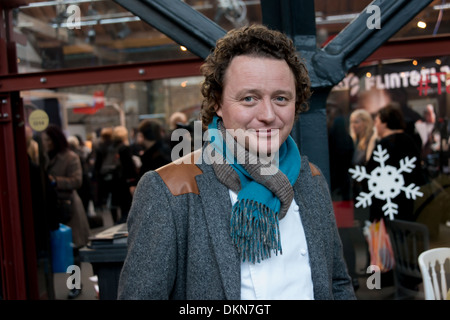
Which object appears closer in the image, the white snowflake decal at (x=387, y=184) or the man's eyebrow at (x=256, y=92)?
the man's eyebrow at (x=256, y=92)

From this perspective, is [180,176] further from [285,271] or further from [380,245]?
[380,245]

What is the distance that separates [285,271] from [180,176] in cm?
46

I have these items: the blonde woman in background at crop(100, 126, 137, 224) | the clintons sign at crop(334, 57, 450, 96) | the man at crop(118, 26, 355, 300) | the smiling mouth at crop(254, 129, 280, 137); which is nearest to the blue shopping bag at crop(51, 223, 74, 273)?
the blonde woman in background at crop(100, 126, 137, 224)

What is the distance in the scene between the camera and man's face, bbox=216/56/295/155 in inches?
57.1

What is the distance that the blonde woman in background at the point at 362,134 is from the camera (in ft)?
14.9

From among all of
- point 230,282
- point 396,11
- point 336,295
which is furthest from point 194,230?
point 396,11

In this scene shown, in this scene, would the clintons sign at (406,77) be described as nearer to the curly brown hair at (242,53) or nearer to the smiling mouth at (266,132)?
the curly brown hair at (242,53)

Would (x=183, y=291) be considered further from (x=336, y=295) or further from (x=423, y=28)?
(x=423, y=28)

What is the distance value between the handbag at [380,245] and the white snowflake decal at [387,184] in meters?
0.17

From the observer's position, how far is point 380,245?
4566mm

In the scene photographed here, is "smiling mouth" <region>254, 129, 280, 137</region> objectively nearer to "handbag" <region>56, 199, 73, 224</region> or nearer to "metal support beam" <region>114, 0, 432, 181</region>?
"metal support beam" <region>114, 0, 432, 181</region>

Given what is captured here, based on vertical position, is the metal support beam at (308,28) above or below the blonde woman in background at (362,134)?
above

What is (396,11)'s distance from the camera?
2.32m

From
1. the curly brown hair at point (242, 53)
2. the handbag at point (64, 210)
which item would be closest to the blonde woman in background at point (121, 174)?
the handbag at point (64, 210)
